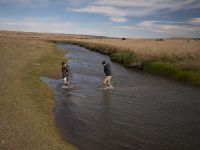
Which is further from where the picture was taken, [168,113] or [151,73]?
[151,73]

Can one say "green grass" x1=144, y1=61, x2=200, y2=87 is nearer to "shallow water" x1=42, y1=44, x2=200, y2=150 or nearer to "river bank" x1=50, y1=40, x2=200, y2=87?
"river bank" x1=50, y1=40, x2=200, y2=87

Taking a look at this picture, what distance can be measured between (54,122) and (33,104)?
2.21 meters

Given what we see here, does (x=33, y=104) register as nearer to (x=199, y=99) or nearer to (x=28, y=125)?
(x=28, y=125)

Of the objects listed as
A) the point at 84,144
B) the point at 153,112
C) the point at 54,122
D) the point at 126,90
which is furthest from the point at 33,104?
the point at 126,90

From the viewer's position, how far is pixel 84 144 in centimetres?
1172

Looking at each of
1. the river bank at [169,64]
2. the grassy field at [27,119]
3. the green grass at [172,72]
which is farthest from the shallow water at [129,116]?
the river bank at [169,64]

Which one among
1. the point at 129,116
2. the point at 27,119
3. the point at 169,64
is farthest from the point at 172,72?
the point at 27,119

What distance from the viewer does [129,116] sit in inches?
627

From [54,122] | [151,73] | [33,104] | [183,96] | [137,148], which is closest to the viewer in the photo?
[137,148]

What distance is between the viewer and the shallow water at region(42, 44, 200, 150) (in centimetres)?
1220

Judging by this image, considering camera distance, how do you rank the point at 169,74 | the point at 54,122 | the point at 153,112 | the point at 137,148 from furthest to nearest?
1. the point at 169,74
2. the point at 153,112
3. the point at 54,122
4. the point at 137,148

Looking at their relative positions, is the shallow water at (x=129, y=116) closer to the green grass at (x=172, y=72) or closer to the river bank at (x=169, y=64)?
the green grass at (x=172, y=72)

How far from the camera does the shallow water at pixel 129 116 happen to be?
12203 millimetres

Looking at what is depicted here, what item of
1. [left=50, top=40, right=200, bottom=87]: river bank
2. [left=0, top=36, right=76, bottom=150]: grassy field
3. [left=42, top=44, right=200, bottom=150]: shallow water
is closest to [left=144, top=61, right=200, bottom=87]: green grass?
[left=50, top=40, right=200, bottom=87]: river bank
